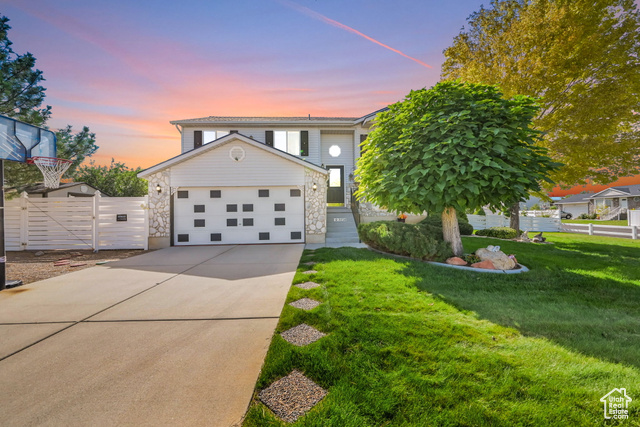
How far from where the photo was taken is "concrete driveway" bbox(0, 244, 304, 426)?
1809 millimetres

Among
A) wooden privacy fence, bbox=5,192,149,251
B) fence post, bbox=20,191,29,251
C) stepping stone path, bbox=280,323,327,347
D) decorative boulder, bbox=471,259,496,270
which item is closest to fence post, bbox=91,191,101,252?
wooden privacy fence, bbox=5,192,149,251

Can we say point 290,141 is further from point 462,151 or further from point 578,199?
point 578,199

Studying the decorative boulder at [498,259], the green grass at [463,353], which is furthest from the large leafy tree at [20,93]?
the decorative boulder at [498,259]

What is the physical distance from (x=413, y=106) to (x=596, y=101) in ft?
29.3

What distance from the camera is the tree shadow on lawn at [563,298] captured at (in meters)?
2.71

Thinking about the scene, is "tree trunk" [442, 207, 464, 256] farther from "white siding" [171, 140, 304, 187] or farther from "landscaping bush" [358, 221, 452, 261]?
"white siding" [171, 140, 304, 187]

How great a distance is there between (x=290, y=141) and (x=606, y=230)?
693 inches

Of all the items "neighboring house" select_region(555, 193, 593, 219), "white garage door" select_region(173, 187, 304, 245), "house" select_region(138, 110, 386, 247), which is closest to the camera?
"house" select_region(138, 110, 386, 247)

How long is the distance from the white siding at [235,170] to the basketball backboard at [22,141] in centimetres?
426

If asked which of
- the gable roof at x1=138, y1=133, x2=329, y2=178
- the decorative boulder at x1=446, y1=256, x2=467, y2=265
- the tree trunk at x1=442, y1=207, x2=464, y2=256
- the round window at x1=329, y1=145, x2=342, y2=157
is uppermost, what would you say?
the round window at x1=329, y1=145, x2=342, y2=157

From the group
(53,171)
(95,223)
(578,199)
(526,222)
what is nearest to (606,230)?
(526,222)

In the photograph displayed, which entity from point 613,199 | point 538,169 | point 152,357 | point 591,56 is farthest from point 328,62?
point 613,199

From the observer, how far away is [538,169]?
18.3ft

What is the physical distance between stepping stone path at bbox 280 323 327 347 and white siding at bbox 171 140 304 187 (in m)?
7.77
